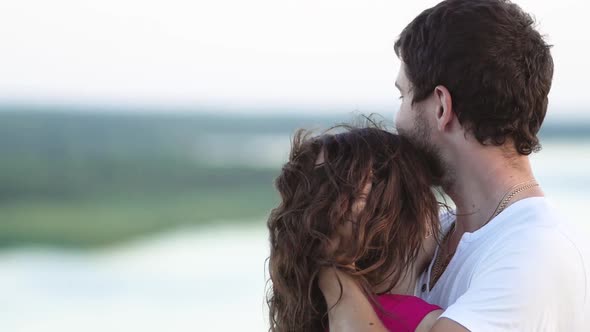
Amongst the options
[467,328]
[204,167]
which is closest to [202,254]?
[204,167]

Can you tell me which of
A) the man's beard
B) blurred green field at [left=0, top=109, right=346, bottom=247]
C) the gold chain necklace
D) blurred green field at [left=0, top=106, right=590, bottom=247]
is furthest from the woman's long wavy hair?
blurred green field at [left=0, top=109, right=346, bottom=247]

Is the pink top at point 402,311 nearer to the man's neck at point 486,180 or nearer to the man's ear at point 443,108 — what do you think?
the man's neck at point 486,180

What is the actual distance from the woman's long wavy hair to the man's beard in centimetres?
4

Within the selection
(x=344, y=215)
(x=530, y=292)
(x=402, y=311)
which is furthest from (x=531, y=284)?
(x=344, y=215)

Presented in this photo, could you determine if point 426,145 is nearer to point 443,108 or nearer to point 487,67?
point 443,108

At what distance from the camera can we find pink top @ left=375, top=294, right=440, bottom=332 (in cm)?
202

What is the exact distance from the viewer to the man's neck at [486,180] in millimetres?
2246

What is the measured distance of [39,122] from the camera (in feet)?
46.3

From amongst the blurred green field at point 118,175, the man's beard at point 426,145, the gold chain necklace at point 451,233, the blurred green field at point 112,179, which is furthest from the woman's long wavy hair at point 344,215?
the blurred green field at point 112,179

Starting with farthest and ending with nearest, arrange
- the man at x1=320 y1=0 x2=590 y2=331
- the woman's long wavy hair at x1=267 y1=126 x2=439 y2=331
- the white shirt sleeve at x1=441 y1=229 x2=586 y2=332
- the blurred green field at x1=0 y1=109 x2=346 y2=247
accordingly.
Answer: the blurred green field at x1=0 y1=109 x2=346 y2=247, the man at x1=320 y1=0 x2=590 y2=331, the woman's long wavy hair at x1=267 y1=126 x2=439 y2=331, the white shirt sleeve at x1=441 y1=229 x2=586 y2=332

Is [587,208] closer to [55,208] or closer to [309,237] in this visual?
[55,208]

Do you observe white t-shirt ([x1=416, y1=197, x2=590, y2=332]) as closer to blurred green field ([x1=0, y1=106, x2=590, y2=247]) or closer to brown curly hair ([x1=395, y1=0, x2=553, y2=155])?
brown curly hair ([x1=395, y1=0, x2=553, y2=155])

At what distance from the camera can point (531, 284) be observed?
1964mm

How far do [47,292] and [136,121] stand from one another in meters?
8.89
